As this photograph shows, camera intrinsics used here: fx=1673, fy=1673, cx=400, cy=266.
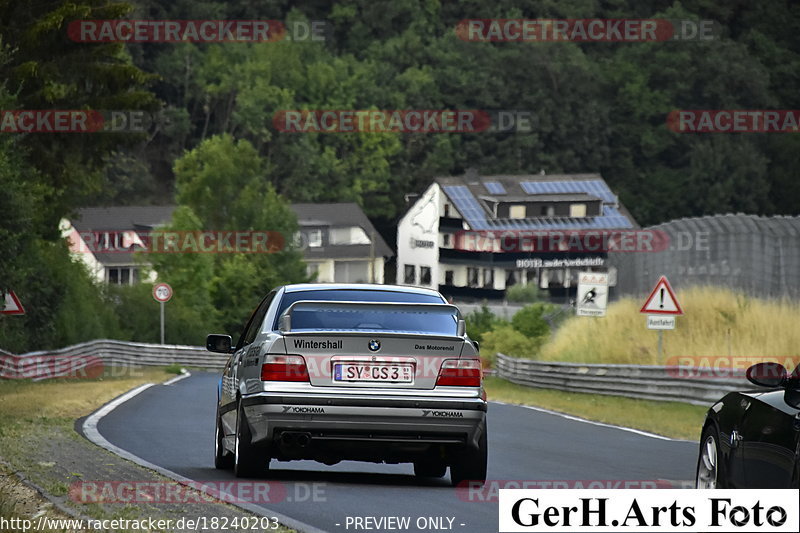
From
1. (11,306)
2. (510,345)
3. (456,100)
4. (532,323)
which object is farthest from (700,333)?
(456,100)

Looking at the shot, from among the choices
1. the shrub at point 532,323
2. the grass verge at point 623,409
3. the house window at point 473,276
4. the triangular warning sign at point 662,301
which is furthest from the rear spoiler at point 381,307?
the house window at point 473,276

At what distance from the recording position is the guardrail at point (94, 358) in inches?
1559

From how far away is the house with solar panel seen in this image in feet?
410

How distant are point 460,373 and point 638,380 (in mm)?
19955

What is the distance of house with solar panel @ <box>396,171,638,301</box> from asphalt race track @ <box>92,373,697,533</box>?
98.5 meters

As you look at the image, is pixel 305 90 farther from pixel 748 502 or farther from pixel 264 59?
pixel 748 502

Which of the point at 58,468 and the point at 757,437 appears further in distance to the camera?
the point at 58,468

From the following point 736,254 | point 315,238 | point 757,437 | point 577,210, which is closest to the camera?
point 757,437

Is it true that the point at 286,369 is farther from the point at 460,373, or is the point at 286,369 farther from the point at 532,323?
the point at 532,323

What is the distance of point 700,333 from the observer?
35.4 m

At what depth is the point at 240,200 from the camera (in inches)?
4355

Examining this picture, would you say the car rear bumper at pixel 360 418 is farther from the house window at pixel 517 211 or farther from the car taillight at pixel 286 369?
the house window at pixel 517 211

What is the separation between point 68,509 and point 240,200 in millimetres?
100906

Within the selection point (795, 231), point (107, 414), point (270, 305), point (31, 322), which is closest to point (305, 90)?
point (31, 322)
